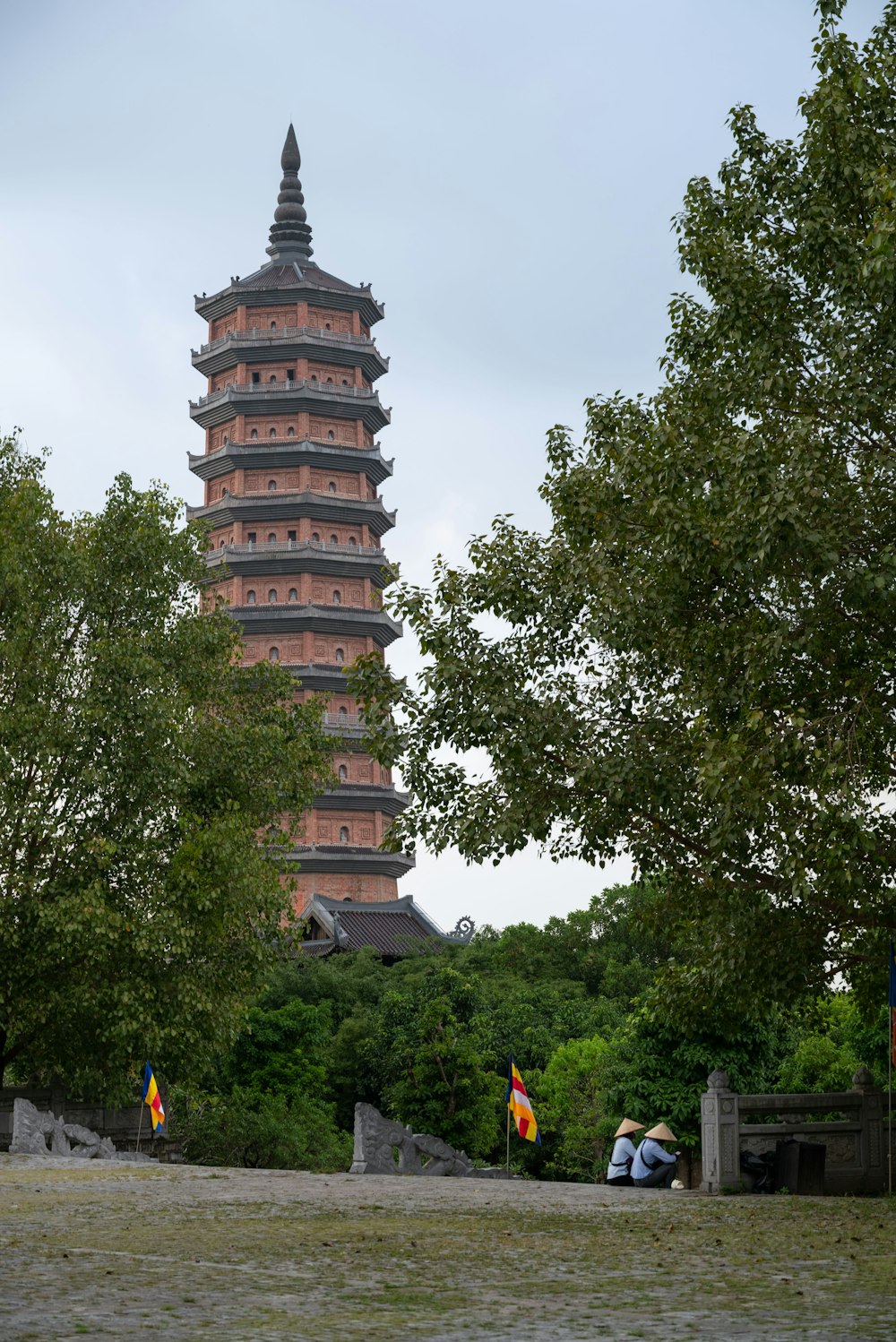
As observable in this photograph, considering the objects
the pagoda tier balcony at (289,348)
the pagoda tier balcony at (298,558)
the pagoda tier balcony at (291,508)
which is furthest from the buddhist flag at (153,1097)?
the pagoda tier balcony at (289,348)

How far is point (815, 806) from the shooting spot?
12.8 metres

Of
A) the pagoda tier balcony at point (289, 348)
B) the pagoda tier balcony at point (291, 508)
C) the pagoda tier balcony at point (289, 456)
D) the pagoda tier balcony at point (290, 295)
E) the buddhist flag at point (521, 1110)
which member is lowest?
the buddhist flag at point (521, 1110)

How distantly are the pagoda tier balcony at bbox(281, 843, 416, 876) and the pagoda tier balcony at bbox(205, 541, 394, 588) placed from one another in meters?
9.73

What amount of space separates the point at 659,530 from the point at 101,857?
39.2ft

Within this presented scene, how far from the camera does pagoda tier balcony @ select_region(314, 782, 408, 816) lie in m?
54.3

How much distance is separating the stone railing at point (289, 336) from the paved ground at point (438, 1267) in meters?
46.1

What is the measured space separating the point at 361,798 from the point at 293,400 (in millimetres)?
14932

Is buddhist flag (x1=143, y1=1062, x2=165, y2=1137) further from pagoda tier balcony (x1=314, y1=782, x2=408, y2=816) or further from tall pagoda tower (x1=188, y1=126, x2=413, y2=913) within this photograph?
pagoda tier balcony (x1=314, y1=782, x2=408, y2=816)

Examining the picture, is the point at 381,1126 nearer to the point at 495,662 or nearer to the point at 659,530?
the point at 495,662

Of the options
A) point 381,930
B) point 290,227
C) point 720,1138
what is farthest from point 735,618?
point 290,227

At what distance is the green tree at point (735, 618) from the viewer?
12969 millimetres

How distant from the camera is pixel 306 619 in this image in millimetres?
55656

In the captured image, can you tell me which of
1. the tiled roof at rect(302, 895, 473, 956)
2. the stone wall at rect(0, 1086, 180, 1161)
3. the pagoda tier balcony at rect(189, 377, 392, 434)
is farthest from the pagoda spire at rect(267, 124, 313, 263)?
the stone wall at rect(0, 1086, 180, 1161)

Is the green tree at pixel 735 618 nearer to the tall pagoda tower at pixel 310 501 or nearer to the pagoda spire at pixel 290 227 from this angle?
the tall pagoda tower at pixel 310 501
